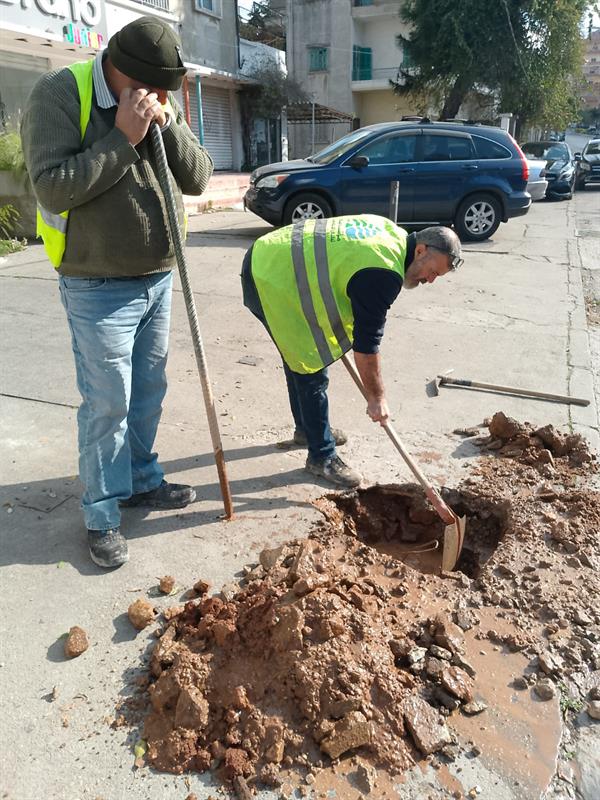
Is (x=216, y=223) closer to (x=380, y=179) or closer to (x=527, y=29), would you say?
(x=380, y=179)

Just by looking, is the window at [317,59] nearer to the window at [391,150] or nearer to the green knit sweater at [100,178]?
the window at [391,150]

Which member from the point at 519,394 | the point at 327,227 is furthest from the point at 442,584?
the point at 519,394

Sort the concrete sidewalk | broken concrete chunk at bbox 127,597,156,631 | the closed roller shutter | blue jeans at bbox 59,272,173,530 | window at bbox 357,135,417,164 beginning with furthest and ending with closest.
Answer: the closed roller shutter < window at bbox 357,135,417,164 < blue jeans at bbox 59,272,173,530 < broken concrete chunk at bbox 127,597,156,631 < the concrete sidewalk

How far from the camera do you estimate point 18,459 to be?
357 cm

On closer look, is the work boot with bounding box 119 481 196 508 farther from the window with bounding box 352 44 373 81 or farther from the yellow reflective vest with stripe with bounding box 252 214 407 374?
the window with bounding box 352 44 373 81

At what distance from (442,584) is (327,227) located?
1.71m

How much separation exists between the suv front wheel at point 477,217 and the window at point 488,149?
0.64 meters

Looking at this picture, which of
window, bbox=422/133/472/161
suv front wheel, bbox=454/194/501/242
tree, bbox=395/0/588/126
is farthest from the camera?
tree, bbox=395/0/588/126

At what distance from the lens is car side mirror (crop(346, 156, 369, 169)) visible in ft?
32.1

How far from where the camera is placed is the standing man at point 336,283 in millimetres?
2770

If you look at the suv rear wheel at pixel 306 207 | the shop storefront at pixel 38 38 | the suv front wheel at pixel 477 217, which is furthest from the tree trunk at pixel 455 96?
the suv rear wheel at pixel 306 207

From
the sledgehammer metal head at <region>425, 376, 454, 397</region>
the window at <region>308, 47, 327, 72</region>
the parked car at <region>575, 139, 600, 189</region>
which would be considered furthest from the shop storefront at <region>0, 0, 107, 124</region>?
the window at <region>308, 47, 327, 72</region>

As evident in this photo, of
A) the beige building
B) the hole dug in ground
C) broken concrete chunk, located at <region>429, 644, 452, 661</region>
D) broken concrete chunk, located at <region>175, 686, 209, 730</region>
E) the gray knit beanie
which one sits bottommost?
the hole dug in ground

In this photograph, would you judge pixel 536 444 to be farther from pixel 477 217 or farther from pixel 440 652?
pixel 477 217
